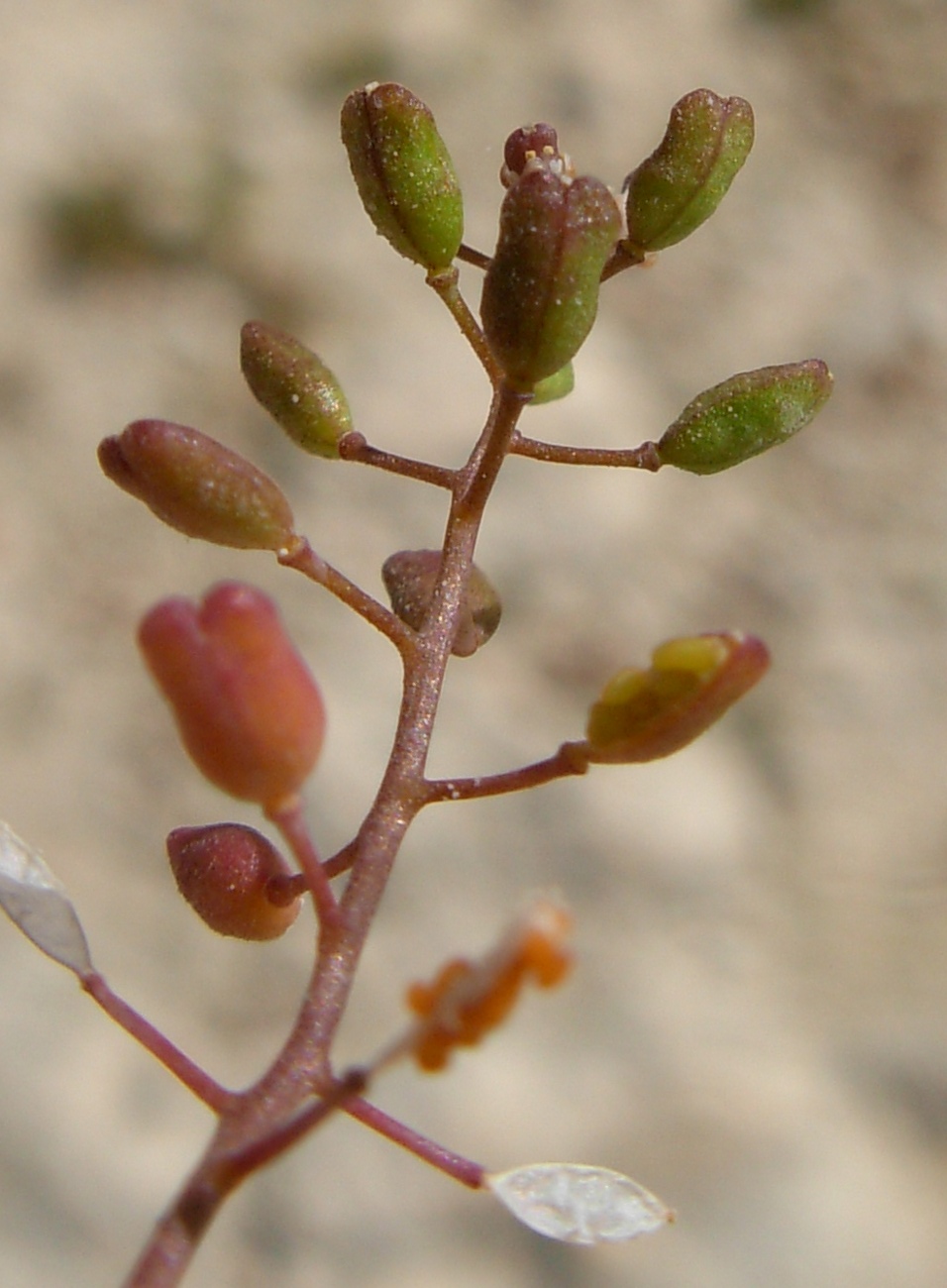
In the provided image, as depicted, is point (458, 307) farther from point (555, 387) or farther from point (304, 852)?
point (304, 852)

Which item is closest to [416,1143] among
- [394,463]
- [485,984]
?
[485,984]

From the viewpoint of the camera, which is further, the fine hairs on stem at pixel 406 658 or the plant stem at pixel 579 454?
the plant stem at pixel 579 454

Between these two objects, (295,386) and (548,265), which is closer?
(548,265)

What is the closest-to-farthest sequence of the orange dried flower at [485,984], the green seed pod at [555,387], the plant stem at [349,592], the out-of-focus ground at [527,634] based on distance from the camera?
1. the orange dried flower at [485,984]
2. the plant stem at [349,592]
3. the green seed pod at [555,387]
4. the out-of-focus ground at [527,634]

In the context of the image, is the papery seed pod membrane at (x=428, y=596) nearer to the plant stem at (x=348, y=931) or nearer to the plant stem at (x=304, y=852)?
the plant stem at (x=348, y=931)

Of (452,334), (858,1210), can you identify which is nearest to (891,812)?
(858,1210)

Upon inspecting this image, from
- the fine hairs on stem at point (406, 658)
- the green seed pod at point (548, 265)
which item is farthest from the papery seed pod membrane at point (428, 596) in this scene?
the green seed pod at point (548, 265)

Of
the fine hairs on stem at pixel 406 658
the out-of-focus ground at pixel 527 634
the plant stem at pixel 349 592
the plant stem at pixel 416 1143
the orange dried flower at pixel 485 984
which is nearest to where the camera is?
the orange dried flower at pixel 485 984

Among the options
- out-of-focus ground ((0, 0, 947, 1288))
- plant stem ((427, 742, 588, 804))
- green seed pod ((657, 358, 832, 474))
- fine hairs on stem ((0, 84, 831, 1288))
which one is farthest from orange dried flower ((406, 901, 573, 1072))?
out-of-focus ground ((0, 0, 947, 1288))
